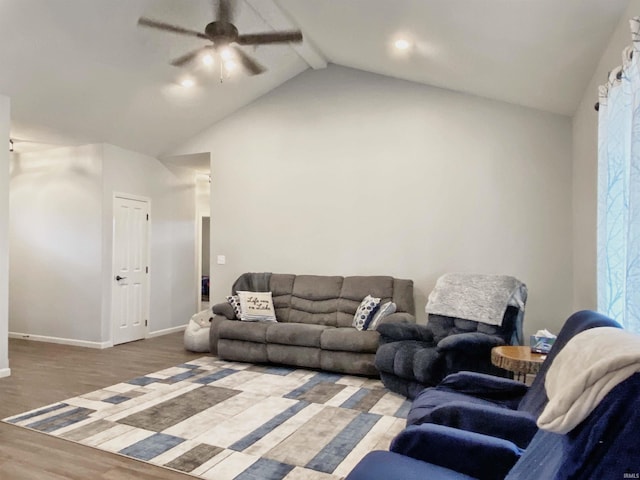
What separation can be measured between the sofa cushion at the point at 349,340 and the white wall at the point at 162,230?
3161 millimetres

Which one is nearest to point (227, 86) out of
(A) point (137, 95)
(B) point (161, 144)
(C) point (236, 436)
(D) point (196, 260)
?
(A) point (137, 95)

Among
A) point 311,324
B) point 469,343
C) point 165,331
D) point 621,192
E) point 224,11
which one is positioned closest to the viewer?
point 621,192

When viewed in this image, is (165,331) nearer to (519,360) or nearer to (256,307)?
(256,307)

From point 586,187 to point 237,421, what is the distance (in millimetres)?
3377

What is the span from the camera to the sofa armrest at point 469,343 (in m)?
3.37

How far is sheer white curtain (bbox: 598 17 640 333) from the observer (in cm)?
178

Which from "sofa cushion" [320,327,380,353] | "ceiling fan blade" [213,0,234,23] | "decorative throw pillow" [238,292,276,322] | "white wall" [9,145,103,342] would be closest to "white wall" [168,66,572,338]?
"decorative throw pillow" [238,292,276,322]

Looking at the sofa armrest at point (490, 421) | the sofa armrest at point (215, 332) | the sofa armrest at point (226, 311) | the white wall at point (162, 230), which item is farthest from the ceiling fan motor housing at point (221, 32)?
the sofa armrest at point (490, 421)

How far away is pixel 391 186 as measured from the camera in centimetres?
526

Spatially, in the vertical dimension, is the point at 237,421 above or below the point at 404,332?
below

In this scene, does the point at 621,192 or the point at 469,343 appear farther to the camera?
the point at 469,343

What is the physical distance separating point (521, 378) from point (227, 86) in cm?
472

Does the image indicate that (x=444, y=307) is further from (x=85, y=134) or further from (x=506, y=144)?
(x=85, y=134)

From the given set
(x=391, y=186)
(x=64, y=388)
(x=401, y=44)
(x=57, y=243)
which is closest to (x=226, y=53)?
(x=401, y=44)
